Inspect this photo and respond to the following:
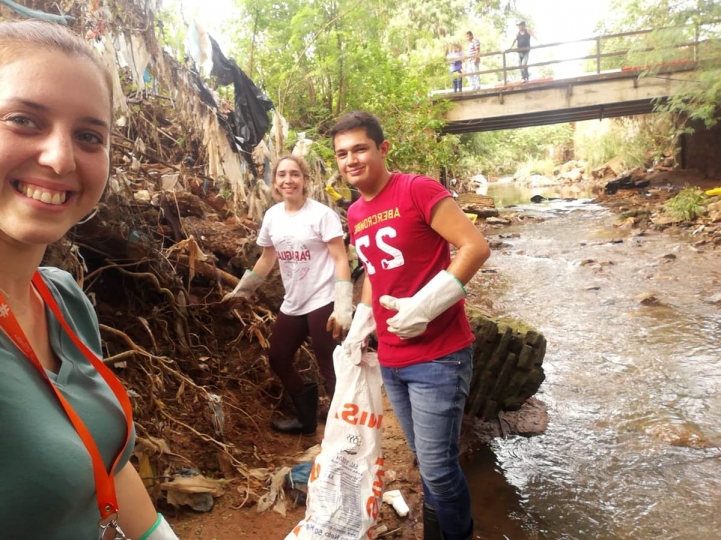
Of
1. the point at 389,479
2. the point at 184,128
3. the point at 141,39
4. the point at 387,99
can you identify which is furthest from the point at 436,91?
the point at 389,479

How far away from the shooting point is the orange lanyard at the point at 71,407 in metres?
0.77

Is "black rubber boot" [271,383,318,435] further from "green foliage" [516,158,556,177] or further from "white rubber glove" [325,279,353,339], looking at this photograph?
"green foliage" [516,158,556,177]

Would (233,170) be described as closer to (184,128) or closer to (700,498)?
(184,128)

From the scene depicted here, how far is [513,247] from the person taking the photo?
34.3 feet

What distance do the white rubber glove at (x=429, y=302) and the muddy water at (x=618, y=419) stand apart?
1.29 m

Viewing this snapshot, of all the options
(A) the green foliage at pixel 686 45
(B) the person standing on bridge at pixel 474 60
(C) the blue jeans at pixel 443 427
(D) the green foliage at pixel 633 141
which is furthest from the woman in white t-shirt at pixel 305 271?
(D) the green foliage at pixel 633 141

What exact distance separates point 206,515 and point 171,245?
6.98 ft

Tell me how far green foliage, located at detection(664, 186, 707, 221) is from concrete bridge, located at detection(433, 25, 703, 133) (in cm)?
447

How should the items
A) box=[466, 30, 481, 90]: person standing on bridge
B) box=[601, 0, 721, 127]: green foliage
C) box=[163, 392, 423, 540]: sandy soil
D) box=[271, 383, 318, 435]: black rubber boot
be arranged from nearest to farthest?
1. box=[163, 392, 423, 540]: sandy soil
2. box=[271, 383, 318, 435]: black rubber boot
3. box=[601, 0, 721, 127]: green foliage
4. box=[466, 30, 481, 90]: person standing on bridge

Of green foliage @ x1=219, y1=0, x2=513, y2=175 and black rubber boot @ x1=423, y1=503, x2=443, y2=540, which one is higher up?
green foliage @ x1=219, y1=0, x2=513, y2=175

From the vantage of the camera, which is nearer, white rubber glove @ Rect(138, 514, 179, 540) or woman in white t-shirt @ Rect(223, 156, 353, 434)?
white rubber glove @ Rect(138, 514, 179, 540)

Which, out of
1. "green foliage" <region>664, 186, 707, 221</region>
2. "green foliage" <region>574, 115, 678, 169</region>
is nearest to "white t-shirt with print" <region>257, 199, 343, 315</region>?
"green foliage" <region>664, 186, 707, 221</region>

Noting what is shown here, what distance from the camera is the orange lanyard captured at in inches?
30.2

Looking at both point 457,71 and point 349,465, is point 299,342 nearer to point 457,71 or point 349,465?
point 349,465
